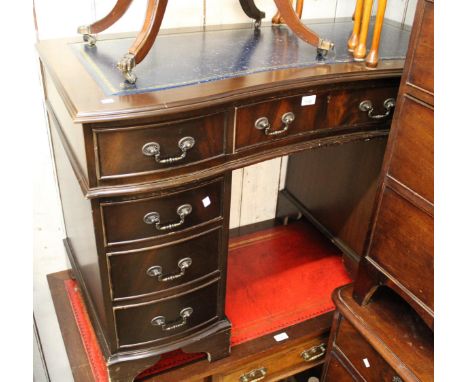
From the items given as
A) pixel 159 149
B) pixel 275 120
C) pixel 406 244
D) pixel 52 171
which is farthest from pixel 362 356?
pixel 52 171

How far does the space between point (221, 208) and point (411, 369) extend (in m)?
0.68

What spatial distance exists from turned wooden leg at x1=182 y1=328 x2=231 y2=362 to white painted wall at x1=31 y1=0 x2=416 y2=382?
0.61 m

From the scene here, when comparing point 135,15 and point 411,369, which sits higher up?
point 135,15

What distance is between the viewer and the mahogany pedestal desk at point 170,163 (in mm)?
1122

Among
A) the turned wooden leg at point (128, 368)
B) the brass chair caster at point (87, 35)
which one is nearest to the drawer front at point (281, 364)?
the turned wooden leg at point (128, 368)

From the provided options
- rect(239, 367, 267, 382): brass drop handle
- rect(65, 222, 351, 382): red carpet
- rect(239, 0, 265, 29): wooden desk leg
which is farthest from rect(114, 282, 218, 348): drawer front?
rect(239, 0, 265, 29): wooden desk leg

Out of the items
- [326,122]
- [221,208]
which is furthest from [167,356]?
[326,122]

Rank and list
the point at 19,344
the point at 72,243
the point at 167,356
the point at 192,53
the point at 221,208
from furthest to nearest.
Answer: the point at 72,243
the point at 167,356
the point at 192,53
the point at 221,208
the point at 19,344

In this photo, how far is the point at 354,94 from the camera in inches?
56.4

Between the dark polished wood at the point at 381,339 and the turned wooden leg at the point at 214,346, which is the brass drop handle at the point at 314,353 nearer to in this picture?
the dark polished wood at the point at 381,339

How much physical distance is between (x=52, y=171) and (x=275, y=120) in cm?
86

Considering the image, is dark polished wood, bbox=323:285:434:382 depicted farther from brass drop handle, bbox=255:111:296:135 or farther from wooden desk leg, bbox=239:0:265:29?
wooden desk leg, bbox=239:0:265:29

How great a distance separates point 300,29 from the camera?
1.46 metres
